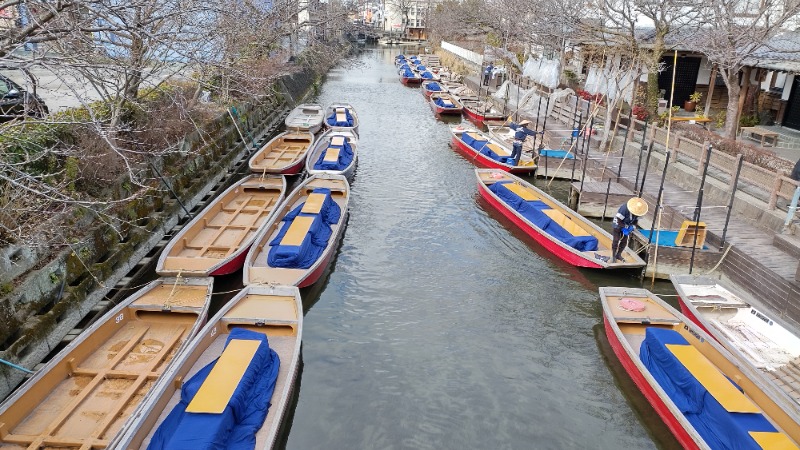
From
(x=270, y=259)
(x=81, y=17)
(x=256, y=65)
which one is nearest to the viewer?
(x=81, y=17)

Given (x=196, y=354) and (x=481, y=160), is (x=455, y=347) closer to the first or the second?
(x=196, y=354)

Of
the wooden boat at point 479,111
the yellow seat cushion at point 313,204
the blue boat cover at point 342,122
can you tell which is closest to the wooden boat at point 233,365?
the yellow seat cushion at point 313,204

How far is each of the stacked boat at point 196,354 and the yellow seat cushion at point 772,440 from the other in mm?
7974

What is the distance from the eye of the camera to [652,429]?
35.0 ft

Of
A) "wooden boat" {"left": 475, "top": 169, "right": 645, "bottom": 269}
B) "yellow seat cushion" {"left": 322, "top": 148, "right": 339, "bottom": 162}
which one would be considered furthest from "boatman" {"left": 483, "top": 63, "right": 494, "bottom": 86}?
"wooden boat" {"left": 475, "top": 169, "right": 645, "bottom": 269}

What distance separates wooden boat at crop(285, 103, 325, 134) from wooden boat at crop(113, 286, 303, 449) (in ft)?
61.3

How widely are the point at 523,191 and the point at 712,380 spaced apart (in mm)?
11551

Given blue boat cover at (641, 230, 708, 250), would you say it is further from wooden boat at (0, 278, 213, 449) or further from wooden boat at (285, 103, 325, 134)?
wooden boat at (285, 103, 325, 134)

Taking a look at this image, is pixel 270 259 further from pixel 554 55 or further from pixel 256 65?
pixel 554 55

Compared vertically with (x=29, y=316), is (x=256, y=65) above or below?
above

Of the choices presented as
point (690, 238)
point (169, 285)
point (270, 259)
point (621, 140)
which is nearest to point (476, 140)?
point (621, 140)

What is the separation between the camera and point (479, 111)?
38938mm

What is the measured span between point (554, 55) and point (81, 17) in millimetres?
40720

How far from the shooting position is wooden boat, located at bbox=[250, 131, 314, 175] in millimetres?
22672
